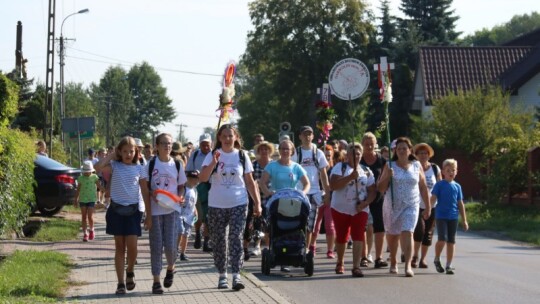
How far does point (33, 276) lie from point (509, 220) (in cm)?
1696

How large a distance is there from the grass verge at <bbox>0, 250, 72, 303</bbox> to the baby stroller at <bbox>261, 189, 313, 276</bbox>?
2727 millimetres

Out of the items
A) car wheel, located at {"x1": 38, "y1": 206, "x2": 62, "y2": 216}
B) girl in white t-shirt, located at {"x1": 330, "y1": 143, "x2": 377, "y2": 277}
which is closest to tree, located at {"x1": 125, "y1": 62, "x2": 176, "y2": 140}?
car wheel, located at {"x1": 38, "y1": 206, "x2": 62, "y2": 216}

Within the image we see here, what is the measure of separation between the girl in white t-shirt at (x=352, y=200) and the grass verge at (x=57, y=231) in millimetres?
7709

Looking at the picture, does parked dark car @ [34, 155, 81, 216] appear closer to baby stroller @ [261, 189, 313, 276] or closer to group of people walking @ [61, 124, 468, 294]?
group of people walking @ [61, 124, 468, 294]

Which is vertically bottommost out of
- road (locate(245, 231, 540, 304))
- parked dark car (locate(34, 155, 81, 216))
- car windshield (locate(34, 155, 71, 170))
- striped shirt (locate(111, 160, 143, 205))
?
road (locate(245, 231, 540, 304))

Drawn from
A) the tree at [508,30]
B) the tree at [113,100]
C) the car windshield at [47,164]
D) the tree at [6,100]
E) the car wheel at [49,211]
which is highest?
the tree at [508,30]

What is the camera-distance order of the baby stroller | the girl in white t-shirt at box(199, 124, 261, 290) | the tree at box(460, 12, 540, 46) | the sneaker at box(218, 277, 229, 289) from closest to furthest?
the girl in white t-shirt at box(199, 124, 261, 290)
the sneaker at box(218, 277, 229, 289)
the baby stroller
the tree at box(460, 12, 540, 46)

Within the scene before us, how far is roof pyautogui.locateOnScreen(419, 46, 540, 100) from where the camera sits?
59.5 metres

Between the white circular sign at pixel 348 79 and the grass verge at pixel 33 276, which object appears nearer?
the grass verge at pixel 33 276

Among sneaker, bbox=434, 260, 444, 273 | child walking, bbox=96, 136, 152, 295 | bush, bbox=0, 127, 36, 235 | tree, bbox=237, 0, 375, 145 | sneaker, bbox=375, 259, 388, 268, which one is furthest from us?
tree, bbox=237, 0, 375, 145

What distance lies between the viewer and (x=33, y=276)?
43.6ft

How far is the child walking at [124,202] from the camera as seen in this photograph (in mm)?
12281

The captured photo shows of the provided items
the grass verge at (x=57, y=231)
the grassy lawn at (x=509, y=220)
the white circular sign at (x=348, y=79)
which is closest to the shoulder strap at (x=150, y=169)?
the white circular sign at (x=348, y=79)

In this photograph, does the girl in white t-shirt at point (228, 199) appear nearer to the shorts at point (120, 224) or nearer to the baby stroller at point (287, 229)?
the shorts at point (120, 224)
